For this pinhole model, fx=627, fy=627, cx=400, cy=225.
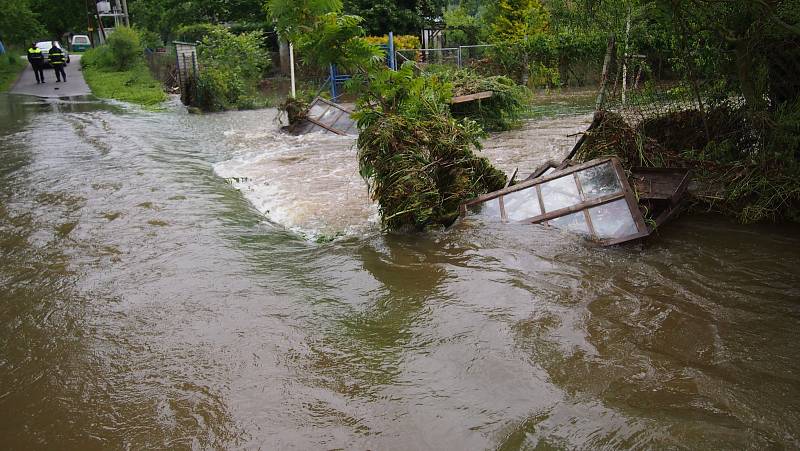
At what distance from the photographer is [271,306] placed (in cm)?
568

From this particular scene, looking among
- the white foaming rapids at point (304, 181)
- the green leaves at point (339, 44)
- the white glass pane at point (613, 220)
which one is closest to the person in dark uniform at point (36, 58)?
the white foaming rapids at point (304, 181)

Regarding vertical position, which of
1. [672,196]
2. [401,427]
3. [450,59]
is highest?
[450,59]

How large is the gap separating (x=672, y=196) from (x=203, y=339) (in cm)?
501

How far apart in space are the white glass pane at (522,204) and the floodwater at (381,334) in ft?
0.77

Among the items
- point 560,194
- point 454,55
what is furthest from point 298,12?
point 454,55

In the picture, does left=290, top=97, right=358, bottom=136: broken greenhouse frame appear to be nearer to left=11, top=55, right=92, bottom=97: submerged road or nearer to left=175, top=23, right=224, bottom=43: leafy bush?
left=11, top=55, right=92, bottom=97: submerged road

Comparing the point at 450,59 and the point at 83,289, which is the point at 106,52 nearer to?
the point at 450,59

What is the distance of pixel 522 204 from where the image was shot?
7.25 m

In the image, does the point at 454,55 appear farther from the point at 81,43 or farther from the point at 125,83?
the point at 81,43

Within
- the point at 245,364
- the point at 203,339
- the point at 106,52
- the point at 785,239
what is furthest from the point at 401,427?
the point at 106,52

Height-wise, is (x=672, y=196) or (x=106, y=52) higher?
(x=106, y=52)

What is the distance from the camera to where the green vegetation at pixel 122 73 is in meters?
26.1

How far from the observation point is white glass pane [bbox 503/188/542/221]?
23.4 ft

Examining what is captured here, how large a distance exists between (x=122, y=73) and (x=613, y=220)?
35.0m
